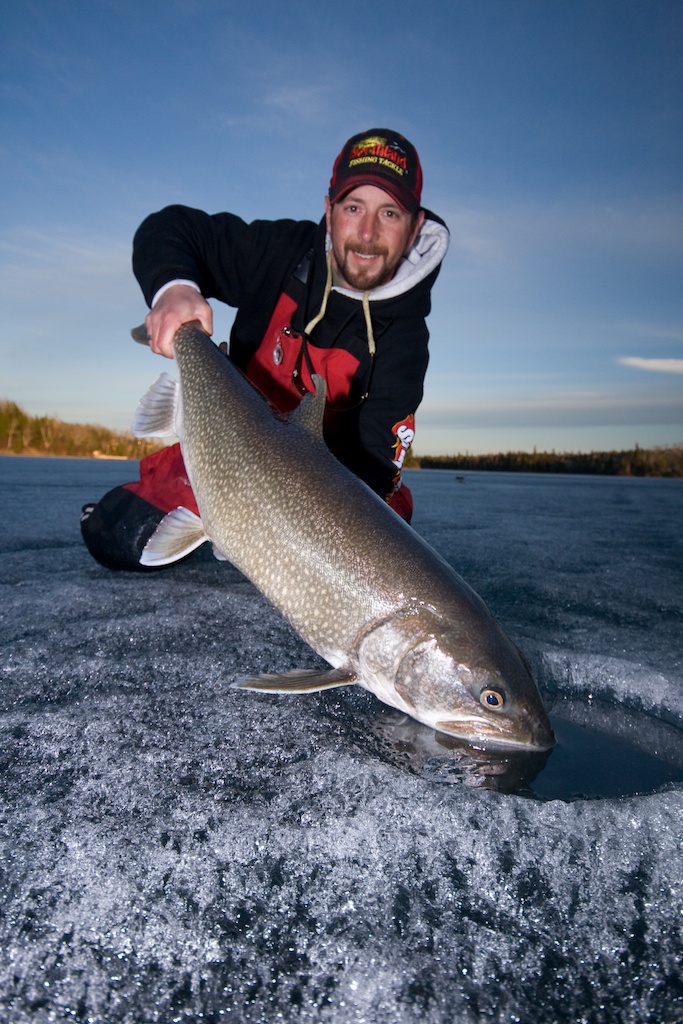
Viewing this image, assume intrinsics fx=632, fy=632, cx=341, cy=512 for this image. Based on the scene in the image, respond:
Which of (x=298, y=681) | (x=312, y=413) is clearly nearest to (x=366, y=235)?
(x=312, y=413)

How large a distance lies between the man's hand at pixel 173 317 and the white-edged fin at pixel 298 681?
5.57ft

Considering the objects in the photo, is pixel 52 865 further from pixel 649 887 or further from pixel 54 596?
pixel 54 596

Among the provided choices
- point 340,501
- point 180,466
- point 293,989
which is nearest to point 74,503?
point 180,466

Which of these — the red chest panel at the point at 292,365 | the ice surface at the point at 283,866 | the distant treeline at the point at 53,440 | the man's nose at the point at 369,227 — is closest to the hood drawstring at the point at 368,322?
the red chest panel at the point at 292,365

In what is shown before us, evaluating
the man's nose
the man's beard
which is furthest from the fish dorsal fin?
the man's nose

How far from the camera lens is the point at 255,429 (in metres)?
2.35

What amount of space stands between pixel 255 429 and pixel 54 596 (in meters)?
1.19

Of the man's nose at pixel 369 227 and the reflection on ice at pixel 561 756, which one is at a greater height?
the man's nose at pixel 369 227

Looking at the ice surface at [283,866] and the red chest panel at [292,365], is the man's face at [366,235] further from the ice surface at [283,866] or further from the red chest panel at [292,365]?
the ice surface at [283,866]

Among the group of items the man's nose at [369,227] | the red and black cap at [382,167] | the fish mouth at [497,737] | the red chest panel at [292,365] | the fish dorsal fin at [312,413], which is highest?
the red and black cap at [382,167]

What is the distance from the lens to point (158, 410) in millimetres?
2936

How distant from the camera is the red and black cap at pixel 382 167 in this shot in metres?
3.59

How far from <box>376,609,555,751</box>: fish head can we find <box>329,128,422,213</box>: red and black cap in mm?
2805

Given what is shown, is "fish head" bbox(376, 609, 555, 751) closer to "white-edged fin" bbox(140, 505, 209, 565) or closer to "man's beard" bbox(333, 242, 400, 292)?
"white-edged fin" bbox(140, 505, 209, 565)
